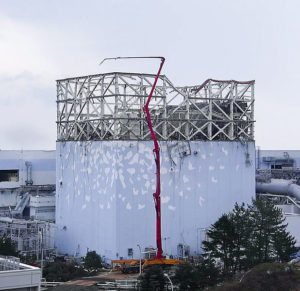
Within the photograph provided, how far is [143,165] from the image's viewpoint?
36094mm

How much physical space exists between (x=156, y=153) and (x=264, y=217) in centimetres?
707

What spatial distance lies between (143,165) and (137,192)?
1.55m

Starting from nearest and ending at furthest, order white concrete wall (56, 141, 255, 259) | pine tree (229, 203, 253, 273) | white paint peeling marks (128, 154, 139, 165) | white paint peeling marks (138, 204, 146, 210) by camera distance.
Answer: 1. pine tree (229, 203, 253, 273)
2. white concrete wall (56, 141, 255, 259)
3. white paint peeling marks (128, 154, 139, 165)
4. white paint peeling marks (138, 204, 146, 210)

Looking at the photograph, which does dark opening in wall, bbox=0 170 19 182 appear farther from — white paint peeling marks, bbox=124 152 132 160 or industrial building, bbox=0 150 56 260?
white paint peeling marks, bbox=124 152 132 160

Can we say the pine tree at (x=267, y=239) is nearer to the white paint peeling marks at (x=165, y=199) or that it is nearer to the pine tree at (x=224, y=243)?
the pine tree at (x=224, y=243)

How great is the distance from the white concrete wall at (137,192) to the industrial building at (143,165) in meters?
0.06

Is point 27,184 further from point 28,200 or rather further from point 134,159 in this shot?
point 134,159

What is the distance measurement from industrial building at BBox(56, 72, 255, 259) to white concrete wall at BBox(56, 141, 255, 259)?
0.18 feet

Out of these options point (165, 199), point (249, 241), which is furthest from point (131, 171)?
point (249, 241)

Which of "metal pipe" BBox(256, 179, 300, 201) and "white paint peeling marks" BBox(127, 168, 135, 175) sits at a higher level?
"white paint peeling marks" BBox(127, 168, 135, 175)

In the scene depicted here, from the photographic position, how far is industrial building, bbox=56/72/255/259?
3575 cm

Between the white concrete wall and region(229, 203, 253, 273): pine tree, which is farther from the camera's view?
the white concrete wall

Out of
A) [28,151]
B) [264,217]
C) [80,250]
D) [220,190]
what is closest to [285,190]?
[220,190]

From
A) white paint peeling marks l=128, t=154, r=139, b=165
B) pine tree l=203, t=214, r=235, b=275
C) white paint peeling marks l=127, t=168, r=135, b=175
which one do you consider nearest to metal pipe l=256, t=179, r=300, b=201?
white paint peeling marks l=128, t=154, r=139, b=165
